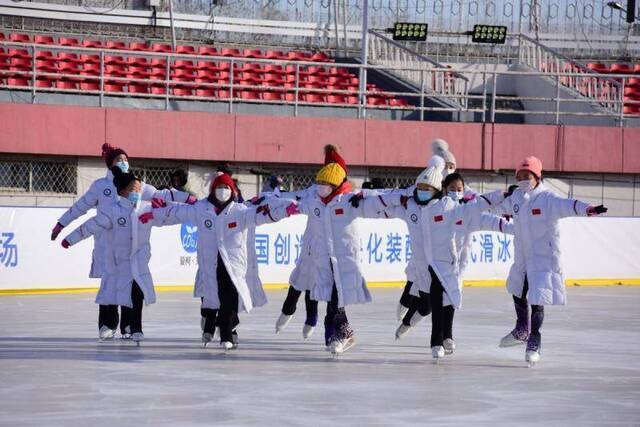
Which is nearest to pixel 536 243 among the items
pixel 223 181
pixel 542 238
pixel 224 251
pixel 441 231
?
pixel 542 238

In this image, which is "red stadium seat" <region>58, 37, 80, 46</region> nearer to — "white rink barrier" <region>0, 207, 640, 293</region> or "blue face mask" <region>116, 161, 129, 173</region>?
"white rink barrier" <region>0, 207, 640, 293</region>

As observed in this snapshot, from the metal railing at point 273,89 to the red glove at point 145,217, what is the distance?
40.1 feet

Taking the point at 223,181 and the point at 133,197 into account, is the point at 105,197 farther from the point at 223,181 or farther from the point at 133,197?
the point at 223,181

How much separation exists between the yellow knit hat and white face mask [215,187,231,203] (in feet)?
2.87

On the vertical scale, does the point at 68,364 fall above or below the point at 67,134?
below

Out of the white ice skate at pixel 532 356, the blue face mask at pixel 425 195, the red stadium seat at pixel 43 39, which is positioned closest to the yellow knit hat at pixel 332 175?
the blue face mask at pixel 425 195

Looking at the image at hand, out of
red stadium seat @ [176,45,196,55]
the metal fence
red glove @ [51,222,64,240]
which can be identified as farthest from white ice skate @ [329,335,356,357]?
red stadium seat @ [176,45,196,55]

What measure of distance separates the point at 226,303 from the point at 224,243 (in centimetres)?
55

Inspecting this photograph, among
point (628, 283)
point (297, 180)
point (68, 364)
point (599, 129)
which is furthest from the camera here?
point (599, 129)

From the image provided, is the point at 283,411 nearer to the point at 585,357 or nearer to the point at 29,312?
the point at 585,357

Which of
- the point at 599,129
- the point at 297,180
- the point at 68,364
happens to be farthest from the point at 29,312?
the point at 599,129

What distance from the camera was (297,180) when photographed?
2889 centimetres

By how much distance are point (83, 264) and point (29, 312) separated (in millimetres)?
3638

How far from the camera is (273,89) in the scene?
2839 cm
